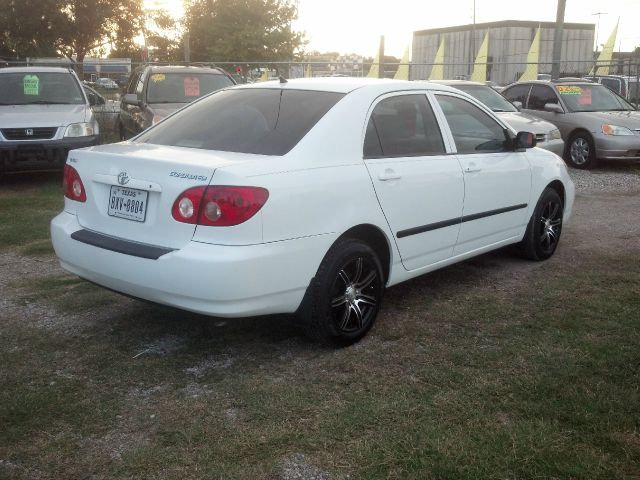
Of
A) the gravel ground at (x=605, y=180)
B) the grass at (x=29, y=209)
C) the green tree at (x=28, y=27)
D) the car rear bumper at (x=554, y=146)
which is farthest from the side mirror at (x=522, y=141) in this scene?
the green tree at (x=28, y=27)

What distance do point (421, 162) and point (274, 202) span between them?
4.59ft

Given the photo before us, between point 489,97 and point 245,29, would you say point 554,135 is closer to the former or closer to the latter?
point 489,97

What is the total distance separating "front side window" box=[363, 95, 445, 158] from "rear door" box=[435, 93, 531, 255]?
0.21 meters

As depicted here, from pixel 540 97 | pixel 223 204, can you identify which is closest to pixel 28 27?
pixel 540 97

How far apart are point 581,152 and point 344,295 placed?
9817 mm

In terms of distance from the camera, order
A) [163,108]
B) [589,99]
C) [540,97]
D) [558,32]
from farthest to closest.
Answer: [558,32] < [540,97] < [589,99] < [163,108]

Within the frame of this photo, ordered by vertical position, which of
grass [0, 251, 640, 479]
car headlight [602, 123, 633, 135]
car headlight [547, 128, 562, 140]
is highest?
car headlight [602, 123, 633, 135]

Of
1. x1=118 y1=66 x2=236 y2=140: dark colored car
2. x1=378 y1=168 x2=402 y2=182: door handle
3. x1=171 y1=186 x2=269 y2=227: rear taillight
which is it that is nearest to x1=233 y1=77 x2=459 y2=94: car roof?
x1=378 y1=168 x2=402 y2=182: door handle

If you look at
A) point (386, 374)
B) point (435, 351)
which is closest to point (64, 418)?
point (386, 374)

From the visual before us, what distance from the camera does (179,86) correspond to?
11039 mm

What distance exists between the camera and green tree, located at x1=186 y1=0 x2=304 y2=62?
39.6m

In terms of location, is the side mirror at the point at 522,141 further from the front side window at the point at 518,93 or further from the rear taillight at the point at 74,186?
the front side window at the point at 518,93

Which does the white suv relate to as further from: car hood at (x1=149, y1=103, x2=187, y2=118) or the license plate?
the license plate

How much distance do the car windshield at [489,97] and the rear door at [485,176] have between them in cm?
645
